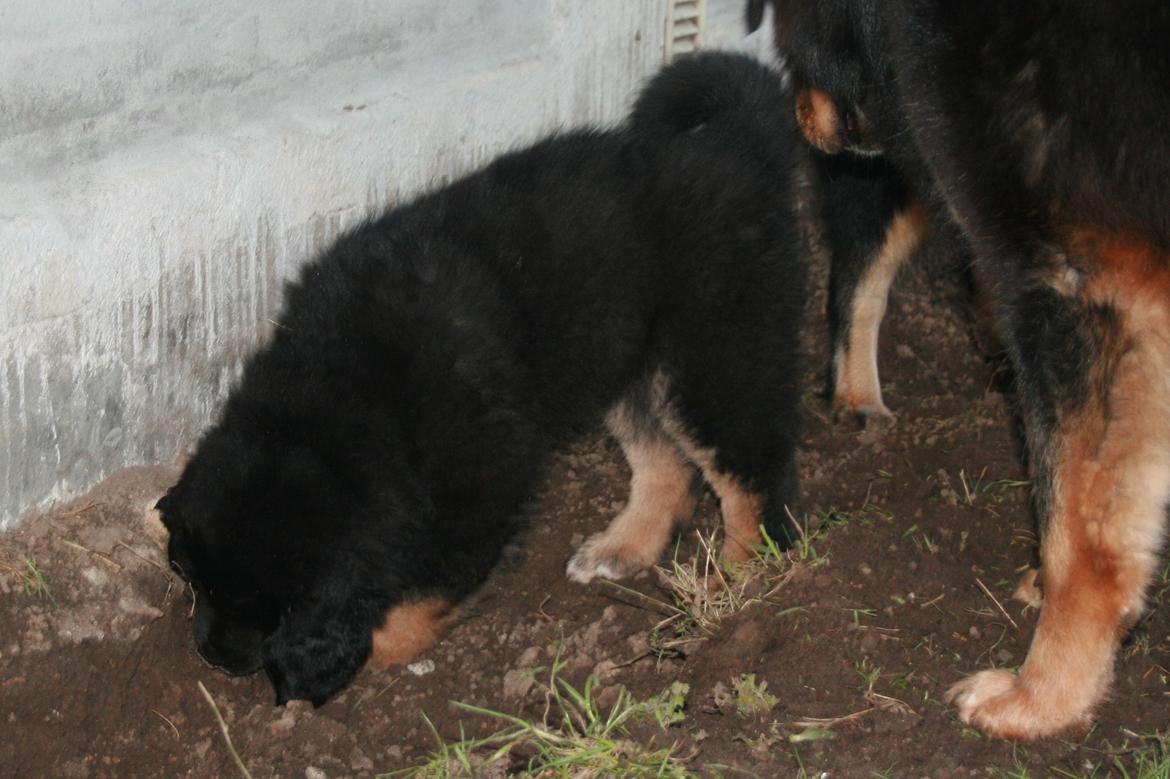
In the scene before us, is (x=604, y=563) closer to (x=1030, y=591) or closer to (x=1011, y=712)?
(x=1030, y=591)

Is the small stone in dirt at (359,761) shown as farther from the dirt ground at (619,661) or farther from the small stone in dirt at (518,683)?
the small stone in dirt at (518,683)

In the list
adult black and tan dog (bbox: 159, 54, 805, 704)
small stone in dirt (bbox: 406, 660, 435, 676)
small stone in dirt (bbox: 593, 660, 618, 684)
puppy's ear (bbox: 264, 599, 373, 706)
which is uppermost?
adult black and tan dog (bbox: 159, 54, 805, 704)

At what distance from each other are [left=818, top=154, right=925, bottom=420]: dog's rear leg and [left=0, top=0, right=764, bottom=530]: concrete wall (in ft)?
4.13

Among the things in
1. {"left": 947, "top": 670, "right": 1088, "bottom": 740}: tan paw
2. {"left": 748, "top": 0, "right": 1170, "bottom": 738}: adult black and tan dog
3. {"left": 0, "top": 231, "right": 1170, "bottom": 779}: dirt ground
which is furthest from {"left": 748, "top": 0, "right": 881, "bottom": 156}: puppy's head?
{"left": 947, "top": 670, "right": 1088, "bottom": 740}: tan paw

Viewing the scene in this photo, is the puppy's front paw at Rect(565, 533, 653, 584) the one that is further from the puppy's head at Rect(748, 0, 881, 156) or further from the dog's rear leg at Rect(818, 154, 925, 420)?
the puppy's head at Rect(748, 0, 881, 156)

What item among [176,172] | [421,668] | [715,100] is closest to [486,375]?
[421,668]

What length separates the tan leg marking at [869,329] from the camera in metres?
4.79

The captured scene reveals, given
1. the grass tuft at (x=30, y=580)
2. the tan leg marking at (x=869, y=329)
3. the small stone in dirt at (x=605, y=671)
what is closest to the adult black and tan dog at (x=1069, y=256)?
the small stone in dirt at (x=605, y=671)

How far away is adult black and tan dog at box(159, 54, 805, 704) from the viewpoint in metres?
Result: 3.33

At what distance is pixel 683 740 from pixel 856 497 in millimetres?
1682

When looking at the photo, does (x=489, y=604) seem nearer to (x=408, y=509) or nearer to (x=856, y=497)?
(x=408, y=509)

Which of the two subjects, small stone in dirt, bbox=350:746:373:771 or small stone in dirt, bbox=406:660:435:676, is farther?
small stone in dirt, bbox=406:660:435:676

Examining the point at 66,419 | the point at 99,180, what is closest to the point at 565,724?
the point at 66,419

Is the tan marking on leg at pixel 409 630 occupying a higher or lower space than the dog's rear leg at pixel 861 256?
lower
